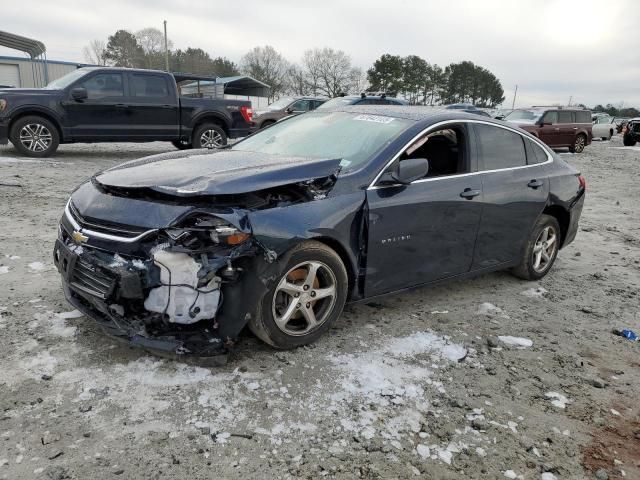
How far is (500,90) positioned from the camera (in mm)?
93250

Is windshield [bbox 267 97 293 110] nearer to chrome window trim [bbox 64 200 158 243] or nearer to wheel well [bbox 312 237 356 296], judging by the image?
wheel well [bbox 312 237 356 296]

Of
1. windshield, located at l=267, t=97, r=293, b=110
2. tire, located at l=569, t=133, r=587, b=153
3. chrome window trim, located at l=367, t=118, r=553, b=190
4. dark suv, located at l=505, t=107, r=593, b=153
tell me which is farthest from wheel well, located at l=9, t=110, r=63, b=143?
tire, located at l=569, t=133, r=587, b=153

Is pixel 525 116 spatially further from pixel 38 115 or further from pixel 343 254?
pixel 343 254

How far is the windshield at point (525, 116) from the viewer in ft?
61.0

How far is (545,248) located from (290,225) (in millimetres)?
3123

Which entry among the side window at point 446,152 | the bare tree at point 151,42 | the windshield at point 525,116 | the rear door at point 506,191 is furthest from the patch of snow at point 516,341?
the bare tree at point 151,42

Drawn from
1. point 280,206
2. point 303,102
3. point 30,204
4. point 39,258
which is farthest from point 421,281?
point 303,102

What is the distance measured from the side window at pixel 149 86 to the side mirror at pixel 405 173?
8.92m

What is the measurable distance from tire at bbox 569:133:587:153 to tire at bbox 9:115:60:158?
1794 cm

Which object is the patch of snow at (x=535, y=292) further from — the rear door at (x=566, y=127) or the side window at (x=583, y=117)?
the side window at (x=583, y=117)

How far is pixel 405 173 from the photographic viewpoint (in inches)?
136

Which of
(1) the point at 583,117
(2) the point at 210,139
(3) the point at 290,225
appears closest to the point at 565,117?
(1) the point at 583,117

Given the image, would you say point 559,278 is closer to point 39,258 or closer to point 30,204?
point 39,258

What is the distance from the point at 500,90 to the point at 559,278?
97367 mm
